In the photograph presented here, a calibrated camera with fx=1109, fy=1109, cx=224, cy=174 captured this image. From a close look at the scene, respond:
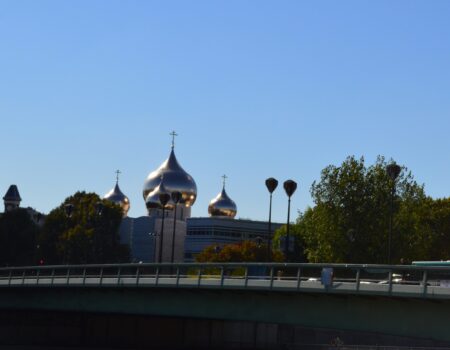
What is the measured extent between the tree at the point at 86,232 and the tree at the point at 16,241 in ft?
20.4

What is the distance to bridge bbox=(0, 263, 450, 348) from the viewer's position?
48.0 m

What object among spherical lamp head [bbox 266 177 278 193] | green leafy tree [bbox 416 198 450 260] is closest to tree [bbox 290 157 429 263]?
green leafy tree [bbox 416 198 450 260]

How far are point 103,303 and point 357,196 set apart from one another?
50.6 meters

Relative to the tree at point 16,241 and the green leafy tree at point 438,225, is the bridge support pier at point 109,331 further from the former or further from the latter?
the tree at point 16,241

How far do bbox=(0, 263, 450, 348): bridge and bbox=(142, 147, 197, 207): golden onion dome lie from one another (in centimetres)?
9271

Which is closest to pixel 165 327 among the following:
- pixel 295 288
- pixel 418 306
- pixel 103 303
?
pixel 103 303

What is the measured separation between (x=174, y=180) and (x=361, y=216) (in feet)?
258

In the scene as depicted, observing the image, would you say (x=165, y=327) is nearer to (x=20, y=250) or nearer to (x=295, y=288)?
(x=295, y=288)

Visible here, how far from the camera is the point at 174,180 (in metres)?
192

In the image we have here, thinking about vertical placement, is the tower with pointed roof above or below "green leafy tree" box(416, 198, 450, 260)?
above

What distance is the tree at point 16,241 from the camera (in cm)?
16938

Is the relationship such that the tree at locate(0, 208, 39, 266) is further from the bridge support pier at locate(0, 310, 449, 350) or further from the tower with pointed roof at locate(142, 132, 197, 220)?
the bridge support pier at locate(0, 310, 449, 350)

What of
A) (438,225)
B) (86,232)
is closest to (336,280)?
(438,225)

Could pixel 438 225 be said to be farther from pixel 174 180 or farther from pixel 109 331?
pixel 174 180
